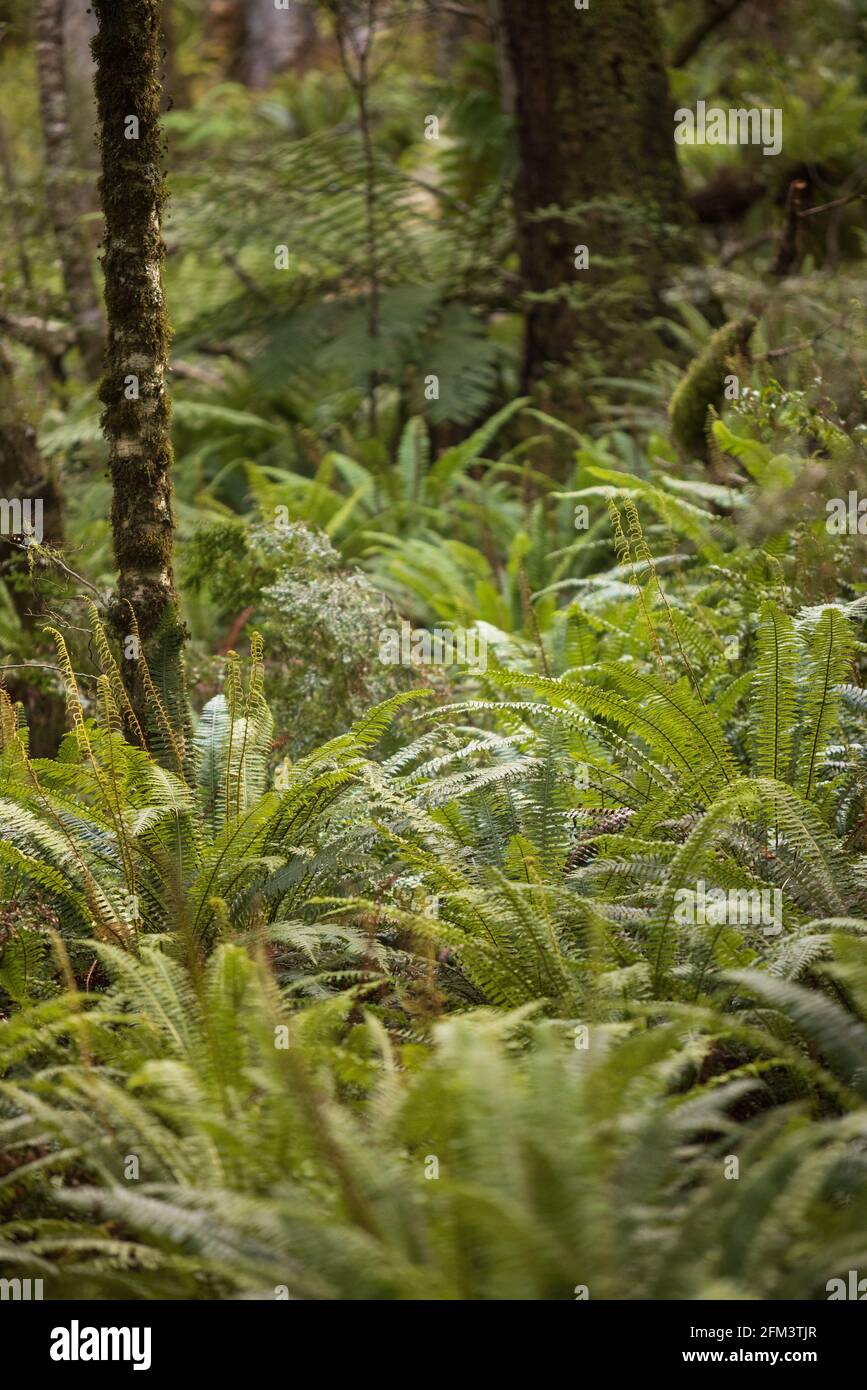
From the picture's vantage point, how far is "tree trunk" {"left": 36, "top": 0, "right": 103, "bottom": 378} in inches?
302

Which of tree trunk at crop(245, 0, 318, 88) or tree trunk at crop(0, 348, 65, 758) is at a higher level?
tree trunk at crop(245, 0, 318, 88)

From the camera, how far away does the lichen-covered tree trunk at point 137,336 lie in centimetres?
329

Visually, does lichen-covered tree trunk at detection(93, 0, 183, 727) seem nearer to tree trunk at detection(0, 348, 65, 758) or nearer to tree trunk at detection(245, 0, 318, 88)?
tree trunk at detection(0, 348, 65, 758)

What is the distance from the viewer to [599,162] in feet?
25.1

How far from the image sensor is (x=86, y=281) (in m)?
7.88

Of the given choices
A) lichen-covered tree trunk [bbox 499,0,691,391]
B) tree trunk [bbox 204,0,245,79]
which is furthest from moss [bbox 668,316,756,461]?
tree trunk [bbox 204,0,245,79]

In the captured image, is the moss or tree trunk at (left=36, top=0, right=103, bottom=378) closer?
the moss

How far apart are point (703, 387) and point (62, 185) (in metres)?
4.60

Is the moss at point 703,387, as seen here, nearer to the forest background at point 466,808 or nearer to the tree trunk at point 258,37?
the forest background at point 466,808

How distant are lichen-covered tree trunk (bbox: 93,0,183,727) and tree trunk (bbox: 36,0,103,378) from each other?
441 cm

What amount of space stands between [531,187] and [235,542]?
428cm
